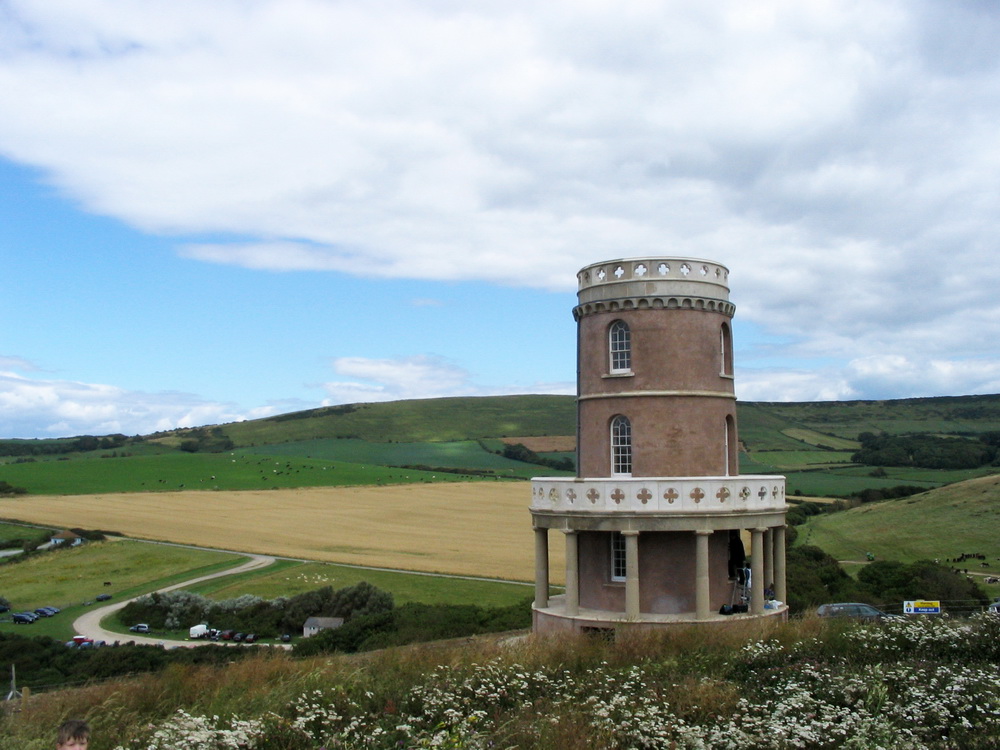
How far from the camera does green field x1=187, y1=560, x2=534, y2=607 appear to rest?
188 ft

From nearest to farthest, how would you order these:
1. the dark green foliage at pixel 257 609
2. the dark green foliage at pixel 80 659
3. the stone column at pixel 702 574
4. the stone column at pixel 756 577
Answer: the stone column at pixel 702 574 < the stone column at pixel 756 577 < the dark green foliage at pixel 80 659 < the dark green foliage at pixel 257 609

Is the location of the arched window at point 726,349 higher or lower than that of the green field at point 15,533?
higher

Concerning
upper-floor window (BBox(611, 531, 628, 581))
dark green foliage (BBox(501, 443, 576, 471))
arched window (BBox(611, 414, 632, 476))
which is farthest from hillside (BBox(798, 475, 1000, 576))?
dark green foliage (BBox(501, 443, 576, 471))

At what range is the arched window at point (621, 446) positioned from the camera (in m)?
27.7

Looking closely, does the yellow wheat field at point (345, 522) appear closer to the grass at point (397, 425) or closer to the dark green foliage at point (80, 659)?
the dark green foliage at point (80, 659)

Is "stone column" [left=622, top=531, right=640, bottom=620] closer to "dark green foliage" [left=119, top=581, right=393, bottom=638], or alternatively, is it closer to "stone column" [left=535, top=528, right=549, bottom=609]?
"stone column" [left=535, top=528, right=549, bottom=609]

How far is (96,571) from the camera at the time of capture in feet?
224

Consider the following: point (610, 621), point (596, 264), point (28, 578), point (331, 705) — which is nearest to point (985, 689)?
point (331, 705)

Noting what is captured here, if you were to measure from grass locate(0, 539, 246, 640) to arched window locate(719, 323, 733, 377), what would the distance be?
1713 inches

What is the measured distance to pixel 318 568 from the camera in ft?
219

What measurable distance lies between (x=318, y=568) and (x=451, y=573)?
31.6ft

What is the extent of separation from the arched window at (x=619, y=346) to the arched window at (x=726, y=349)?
3.05 meters

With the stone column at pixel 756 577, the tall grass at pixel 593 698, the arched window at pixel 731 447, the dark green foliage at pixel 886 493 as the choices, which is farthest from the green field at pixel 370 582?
the dark green foliage at pixel 886 493

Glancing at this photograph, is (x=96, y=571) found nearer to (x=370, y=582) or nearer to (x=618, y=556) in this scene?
(x=370, y=582)
